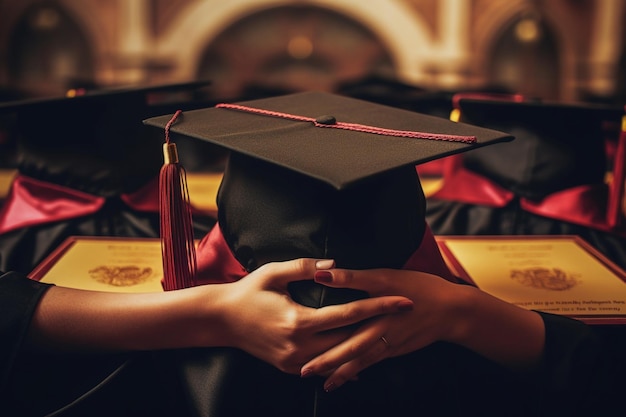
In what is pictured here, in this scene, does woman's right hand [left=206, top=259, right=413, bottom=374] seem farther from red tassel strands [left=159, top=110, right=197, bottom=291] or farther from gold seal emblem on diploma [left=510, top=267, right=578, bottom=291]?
gold seal emblem on diploma [left=510, top=267, right=578, bottom=291]

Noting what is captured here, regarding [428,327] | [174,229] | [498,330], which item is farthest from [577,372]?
[174,229]

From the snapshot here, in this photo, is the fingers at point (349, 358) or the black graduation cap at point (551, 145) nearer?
the fingers at point (349, 358)

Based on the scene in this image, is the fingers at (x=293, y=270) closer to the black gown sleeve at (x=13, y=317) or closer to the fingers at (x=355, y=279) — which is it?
the fingers at (x=355, y=279)

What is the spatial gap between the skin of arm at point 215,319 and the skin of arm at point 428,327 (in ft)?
0.06

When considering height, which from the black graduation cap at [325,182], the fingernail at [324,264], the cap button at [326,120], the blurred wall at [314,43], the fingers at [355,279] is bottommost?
the fingers at [355,279]

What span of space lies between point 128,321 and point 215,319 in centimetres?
11

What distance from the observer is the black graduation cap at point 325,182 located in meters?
0.70

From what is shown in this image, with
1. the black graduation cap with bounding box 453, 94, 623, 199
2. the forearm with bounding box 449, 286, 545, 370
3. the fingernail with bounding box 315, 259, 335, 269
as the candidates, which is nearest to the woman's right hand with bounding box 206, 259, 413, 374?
the fingernail with bounding box 315, 259, 335, 269

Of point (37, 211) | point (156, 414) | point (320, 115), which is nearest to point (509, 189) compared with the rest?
point (320, 115)

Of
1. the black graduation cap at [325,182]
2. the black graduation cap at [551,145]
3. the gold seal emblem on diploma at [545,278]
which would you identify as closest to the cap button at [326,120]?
the black graduation cap at [325,182]

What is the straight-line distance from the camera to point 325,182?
646 mm

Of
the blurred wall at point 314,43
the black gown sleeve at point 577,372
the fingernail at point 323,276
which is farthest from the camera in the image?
the blurred wall at point 314,43

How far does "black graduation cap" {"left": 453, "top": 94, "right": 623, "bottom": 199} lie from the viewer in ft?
4.01

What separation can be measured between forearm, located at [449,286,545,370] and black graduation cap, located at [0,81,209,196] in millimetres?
787
